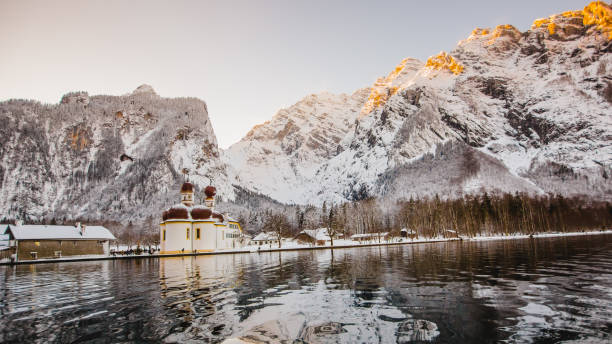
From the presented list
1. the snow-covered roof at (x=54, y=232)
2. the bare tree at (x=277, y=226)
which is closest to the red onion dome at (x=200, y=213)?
the snow-covered roof at (x=54, y=232)

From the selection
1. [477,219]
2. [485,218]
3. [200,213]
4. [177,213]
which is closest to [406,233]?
[477,219]

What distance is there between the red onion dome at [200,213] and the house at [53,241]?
1720 centimetres

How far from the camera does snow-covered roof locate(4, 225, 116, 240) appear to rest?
61.1 m

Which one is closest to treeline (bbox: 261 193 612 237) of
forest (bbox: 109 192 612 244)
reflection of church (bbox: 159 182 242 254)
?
forest (bbox: 109 192 612 244)

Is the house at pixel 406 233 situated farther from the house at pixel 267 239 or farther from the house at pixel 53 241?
the house at pixel 53 241

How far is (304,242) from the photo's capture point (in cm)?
10644

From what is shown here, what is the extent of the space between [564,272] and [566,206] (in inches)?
5534

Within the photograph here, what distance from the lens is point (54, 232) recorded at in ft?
215

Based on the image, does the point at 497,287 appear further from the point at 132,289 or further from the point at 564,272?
the point at 132,289

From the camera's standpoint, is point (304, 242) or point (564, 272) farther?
point (304, 242)

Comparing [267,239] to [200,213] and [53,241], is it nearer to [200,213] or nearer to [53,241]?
[200,213]

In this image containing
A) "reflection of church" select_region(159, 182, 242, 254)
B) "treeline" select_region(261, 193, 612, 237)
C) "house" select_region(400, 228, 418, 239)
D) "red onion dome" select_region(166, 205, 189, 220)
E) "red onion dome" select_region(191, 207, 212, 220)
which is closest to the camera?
"reflection of church" select_region(159, 182, 242, 254)

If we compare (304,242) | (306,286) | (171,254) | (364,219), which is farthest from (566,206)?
(306,286)

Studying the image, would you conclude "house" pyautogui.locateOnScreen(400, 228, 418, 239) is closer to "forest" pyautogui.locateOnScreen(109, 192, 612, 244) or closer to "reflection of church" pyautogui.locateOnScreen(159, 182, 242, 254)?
"forest" pyautogui.locateOnScreen(109, 192, 612, 244)
